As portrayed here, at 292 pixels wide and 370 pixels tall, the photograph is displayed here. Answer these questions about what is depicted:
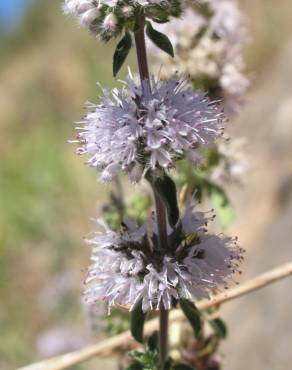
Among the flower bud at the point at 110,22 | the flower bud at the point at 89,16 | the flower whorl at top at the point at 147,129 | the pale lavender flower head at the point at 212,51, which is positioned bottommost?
the flower whorl at top at the point at 147,129

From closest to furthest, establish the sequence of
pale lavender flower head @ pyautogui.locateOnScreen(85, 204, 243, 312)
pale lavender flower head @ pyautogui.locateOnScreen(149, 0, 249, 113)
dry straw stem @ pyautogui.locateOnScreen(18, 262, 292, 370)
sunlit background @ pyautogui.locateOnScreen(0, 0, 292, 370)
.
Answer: pale lavender flower head @ pyautogui.locateOnScreen(85, 204, 243, 312) < dry straw stem @ pyautogui.locateOnScreen(18, 262, 292, 370) < pale lavender flower head @ pyautogui.locateOnScreen(149, 0, 249, 113) < sunlit background @ pyautogui.locateOnScreen(0, 0, 292, 370)

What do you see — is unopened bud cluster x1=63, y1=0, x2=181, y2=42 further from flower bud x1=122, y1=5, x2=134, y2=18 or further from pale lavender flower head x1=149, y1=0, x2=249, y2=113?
pale lavender flower head x1=149, y1=0, x2=249, y2=113

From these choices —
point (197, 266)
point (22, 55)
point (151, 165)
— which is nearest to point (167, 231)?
point (197, 266)

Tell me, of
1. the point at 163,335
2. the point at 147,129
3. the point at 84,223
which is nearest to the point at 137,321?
the point at 163,335

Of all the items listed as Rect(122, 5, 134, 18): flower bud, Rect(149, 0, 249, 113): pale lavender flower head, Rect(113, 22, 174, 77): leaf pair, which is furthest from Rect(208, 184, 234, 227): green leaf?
Rect(122, 5, 134, 18): flower bud

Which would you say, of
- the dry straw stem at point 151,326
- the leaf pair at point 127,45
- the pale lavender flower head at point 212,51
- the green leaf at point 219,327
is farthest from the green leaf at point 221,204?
the leaf pair at point 127,45

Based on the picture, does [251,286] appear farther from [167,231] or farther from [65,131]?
[65,131]

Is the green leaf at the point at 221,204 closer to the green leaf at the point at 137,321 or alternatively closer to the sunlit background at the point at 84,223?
the sunlit background at the point at 84,223
